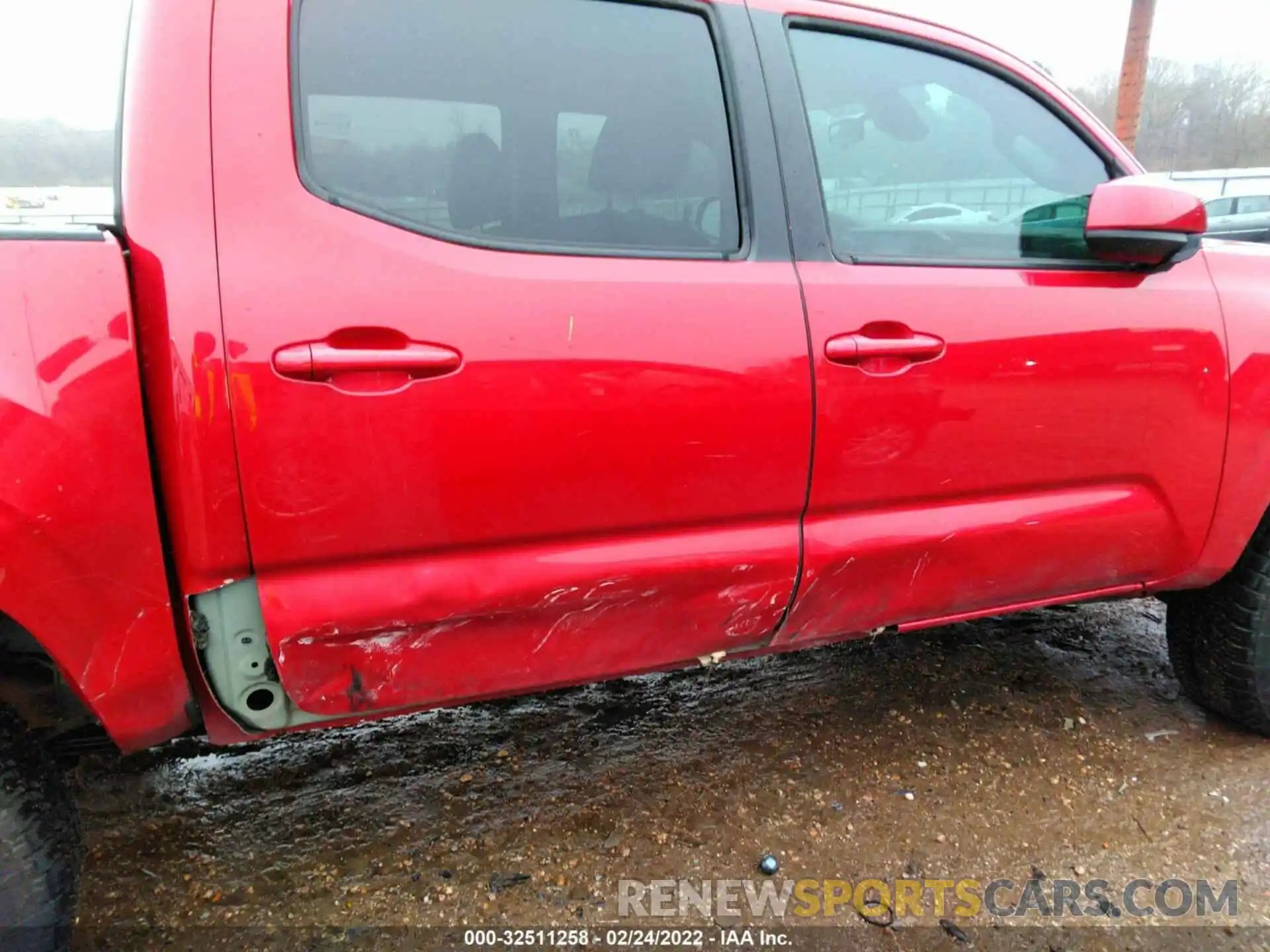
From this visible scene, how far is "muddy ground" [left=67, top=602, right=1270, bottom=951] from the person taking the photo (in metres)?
1.83

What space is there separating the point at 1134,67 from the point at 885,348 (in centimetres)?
993

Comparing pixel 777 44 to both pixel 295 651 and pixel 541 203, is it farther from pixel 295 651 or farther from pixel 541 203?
pixel 295 651

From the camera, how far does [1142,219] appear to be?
6.06 ft

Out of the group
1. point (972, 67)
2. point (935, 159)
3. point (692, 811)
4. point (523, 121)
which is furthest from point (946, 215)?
point (692, 811)

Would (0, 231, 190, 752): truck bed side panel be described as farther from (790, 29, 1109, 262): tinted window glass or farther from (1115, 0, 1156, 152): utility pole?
(1115, 0, 1156, 152): utility pole

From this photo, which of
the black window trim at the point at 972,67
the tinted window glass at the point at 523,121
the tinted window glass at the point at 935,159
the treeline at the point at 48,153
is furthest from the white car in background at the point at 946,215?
the treeline at the point at 48,153

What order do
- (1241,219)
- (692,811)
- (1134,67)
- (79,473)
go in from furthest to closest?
1. (1241,219)
2. (1134,67)
3. (692,811)
4. (79,473)

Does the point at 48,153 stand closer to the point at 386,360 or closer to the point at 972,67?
the point at 386,360

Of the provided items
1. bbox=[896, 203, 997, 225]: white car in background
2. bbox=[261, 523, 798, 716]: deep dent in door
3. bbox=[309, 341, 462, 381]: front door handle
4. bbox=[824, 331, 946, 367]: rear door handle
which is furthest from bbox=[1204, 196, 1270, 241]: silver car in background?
bbox=[309, 341, 462, 381]: front door handle

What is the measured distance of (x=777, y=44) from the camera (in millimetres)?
1759

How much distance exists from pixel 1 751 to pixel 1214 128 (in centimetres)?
3109

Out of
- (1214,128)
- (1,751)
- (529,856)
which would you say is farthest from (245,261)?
(1214,128)

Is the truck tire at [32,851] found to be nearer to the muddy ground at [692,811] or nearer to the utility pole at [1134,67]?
the muddy ground at [692,811]

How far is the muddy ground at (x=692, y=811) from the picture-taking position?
183cm
